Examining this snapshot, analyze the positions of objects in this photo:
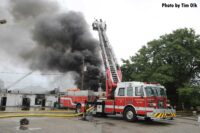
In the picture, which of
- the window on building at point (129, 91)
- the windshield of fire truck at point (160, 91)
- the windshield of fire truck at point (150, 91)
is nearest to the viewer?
the windshield of fire truck at point (150, 91)

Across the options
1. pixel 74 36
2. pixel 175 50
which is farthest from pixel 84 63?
pixel 175 50

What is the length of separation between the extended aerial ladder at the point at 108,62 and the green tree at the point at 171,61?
790 cm

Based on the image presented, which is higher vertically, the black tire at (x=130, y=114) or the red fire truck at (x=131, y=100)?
the red fire truck at (x=131, y=100)

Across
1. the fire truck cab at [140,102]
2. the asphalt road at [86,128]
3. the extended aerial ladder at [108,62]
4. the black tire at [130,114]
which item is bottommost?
the asphalt road at [86,128]

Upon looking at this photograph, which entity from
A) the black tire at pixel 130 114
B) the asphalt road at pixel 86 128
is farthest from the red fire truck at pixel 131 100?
the asphalt road at pixel 86 128

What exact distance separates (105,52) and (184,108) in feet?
49.4

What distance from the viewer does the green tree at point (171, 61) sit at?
25.9m

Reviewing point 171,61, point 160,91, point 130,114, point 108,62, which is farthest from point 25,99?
point 160,91

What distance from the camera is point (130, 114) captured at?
1330 cm

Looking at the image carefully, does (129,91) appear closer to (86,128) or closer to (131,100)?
(131,100)

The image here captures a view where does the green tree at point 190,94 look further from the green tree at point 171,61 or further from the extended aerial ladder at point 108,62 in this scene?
the extended aerial ladder at point 108,62

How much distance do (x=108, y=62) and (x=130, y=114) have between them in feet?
19.6

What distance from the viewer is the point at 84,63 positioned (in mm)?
27828

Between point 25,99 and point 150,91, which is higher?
Result: point 150,91
